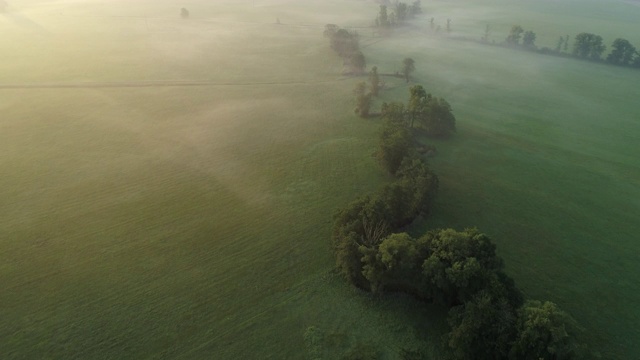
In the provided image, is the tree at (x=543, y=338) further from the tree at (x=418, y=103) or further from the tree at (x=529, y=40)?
the tree at (x=529, y=40)

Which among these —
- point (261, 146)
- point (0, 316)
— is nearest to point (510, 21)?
point (261, 146)

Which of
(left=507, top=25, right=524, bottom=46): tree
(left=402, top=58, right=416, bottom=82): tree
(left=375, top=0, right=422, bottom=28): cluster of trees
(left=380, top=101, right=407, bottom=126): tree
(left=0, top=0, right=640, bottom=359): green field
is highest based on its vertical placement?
(left=375, top=0, right=422, bottom=28): cluster of trees

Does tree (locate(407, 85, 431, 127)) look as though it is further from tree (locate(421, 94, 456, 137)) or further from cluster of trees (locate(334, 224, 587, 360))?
cluster of trees (locate(334, 224, 587, 360))

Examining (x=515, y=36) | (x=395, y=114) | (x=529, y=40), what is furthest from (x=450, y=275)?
(x=515, y=36)

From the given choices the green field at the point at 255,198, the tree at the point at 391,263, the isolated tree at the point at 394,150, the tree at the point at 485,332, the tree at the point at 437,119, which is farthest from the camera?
the tree at the point at 437,119

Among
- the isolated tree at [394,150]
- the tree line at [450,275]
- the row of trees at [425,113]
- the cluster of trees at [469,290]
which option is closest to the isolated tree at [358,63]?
the row of trees at [425,113]

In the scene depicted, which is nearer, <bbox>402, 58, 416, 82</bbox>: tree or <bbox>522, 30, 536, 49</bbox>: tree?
<bbox>402, 58, 416, 82</bbox>: tree

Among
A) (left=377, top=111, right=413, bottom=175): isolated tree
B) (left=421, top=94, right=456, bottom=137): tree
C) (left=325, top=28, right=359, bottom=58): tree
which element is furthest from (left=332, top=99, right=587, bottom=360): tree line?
(left=325, top=28, right=359, bottom=58): tree

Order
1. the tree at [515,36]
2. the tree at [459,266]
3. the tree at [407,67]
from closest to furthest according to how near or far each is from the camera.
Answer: the tree at [459,266]
the tree at [407,67]
the tree at [515,36]
